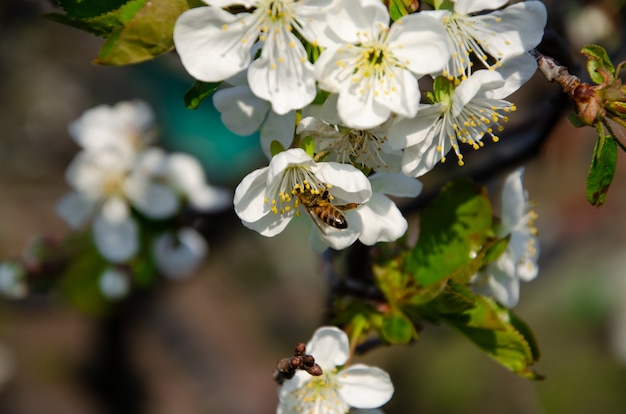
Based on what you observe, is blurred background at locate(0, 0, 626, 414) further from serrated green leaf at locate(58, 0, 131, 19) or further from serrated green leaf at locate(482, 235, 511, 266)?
serrated green leaf at locate(58, 0, 131, 19)

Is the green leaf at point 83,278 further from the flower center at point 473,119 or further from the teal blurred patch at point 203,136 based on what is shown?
the flower center at point 473,119

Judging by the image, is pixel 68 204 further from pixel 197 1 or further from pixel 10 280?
pixel 197 1

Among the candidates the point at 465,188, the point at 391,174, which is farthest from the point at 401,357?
the point at 391,174

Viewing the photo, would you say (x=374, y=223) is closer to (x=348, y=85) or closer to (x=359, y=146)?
(x=359, y=146)

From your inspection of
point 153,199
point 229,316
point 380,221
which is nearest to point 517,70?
point 380,221

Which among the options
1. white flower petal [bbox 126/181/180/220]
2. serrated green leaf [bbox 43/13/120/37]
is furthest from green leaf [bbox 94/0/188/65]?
white flower petal [bbox 126/181/180/220]

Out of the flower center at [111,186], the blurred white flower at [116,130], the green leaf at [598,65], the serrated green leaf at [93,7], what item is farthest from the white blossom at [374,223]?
the blurred white flower at [116,130]
